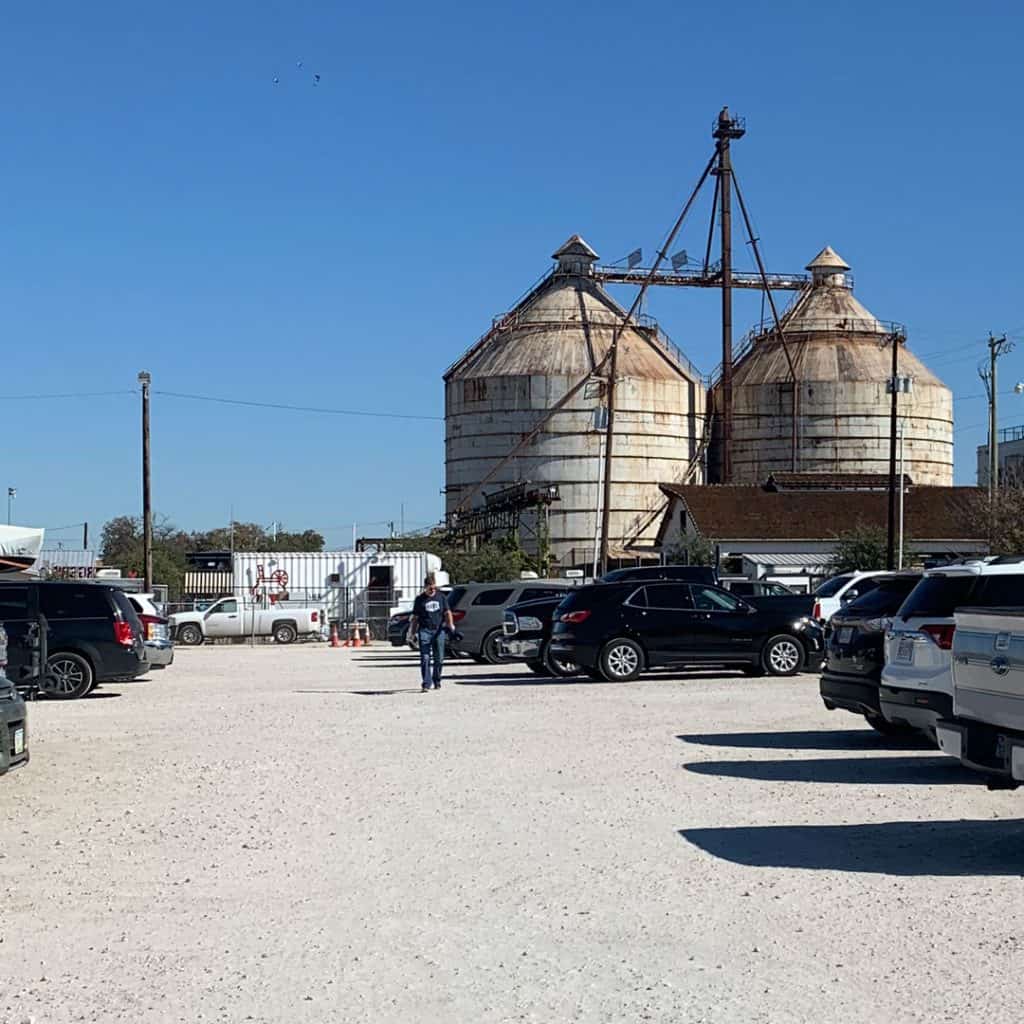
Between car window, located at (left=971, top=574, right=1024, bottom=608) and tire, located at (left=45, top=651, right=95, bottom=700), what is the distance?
1463 cm

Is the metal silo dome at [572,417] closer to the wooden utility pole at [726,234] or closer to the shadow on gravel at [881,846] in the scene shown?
the wooden utility pole at [726,234]

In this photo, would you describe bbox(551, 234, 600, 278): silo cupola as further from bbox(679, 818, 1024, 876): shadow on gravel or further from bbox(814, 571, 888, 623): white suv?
bbox(679, 818, 1024, 876): shadow on gravel

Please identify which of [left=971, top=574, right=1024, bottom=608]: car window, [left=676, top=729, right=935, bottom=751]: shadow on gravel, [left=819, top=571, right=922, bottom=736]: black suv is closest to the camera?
[left=971, top=574, right=1024, bottom=608]: car window

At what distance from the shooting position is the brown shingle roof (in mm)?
67562

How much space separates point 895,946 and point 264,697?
17.3 meters

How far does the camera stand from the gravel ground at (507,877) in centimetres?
698

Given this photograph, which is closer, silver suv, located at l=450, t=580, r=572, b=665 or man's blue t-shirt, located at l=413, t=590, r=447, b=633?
man's blue t-shirt, located at l=413, t=590, r=447, b=633

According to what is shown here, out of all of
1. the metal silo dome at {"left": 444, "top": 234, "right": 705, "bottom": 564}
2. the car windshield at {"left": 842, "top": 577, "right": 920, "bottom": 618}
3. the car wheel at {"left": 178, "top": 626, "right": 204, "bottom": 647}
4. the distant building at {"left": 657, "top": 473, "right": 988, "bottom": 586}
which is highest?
the metal silo dome at {"left": 444, "top": 234, "right": 705, "bottom": 564}

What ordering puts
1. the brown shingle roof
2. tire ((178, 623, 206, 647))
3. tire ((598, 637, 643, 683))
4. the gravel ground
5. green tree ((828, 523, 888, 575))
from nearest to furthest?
the gravel ground < tire ((598, 637, 643, 683)) < tire ((178, 623, 206, 647)) < green tree ((828, 523, 888, 575)) < the brown shingle roof

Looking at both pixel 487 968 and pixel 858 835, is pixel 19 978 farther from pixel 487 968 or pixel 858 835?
pixel 858 835

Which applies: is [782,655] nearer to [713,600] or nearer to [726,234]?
[713,600]

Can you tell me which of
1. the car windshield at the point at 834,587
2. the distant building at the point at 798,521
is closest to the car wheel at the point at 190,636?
the distant building at the point at 798,521

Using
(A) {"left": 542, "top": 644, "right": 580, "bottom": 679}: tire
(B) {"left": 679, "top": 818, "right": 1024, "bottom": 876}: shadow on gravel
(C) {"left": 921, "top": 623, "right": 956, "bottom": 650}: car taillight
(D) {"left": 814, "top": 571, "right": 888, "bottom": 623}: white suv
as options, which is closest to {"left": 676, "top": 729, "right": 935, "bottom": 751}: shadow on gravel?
(C) {"left": 921, "top": 623, "right": 956, "bottom": 650}: car taillight

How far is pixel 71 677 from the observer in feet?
78.6
